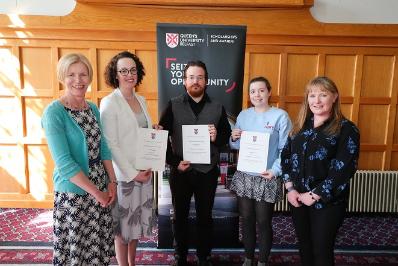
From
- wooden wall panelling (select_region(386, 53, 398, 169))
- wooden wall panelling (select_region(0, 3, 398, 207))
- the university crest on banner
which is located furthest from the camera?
wooden wall panelling (select_region(386, 53, 398, 169))

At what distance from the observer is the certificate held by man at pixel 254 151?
95.7 inches

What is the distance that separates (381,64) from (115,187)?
3.51 meters

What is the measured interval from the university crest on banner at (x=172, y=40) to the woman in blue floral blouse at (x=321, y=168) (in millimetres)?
1348

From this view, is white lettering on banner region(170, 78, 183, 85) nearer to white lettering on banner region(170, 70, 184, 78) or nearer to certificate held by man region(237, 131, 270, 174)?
white lettering on banner region(170, 70, 184, 78)

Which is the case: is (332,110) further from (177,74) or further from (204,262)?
(204,262)

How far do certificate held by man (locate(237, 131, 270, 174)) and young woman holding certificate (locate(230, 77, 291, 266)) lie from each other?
0.06 m

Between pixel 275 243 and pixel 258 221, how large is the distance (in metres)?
0.99

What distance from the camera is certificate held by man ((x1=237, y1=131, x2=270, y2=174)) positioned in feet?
7.98

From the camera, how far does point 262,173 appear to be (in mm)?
2473

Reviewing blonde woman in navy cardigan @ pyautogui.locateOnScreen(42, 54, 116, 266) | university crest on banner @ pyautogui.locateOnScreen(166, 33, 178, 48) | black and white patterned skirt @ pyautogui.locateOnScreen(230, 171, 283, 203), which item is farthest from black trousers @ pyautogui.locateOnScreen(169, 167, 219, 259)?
university crest on banner @ pyautogui.locateOnScreen(166, 33, 178, 48)

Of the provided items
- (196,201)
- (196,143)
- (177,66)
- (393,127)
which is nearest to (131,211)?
(196,201)

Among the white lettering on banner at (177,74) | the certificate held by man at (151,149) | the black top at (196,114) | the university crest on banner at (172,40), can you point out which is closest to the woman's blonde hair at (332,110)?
the black top at (196,114)

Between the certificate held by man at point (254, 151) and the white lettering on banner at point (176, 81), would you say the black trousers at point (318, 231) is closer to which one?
the certificate held by man at point (254, 151)

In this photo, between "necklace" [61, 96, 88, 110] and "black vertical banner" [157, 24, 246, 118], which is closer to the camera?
"necklace" [61, 96, 88, 110]
